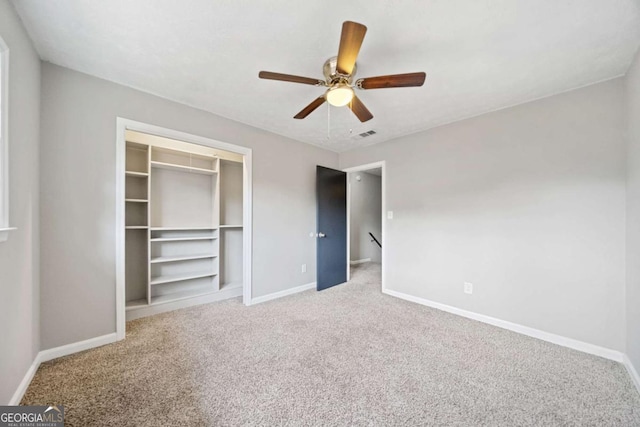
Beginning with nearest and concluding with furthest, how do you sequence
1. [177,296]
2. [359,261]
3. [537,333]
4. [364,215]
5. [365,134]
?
1. [537,333]
2. [177,296]
3. [365,134]
4. [359,261]
5. [364,215]

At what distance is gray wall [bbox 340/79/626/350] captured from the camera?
207cm

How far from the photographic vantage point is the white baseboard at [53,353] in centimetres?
151

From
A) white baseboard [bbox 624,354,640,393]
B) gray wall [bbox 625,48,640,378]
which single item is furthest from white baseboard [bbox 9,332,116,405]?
gray wall [bbox 625,48,640,378]

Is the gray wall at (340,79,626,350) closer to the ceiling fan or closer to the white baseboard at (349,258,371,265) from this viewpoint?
the ceiling fan

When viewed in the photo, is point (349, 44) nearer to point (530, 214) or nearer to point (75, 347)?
point (530, 214)

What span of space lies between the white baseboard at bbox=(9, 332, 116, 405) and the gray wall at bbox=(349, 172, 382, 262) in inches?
193

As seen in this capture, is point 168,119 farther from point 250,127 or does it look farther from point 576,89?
point 576,89

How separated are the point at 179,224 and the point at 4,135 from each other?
2.15 meters

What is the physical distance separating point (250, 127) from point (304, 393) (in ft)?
9.98

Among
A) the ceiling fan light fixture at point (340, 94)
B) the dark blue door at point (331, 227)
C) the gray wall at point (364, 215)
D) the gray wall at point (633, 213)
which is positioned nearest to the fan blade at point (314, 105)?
the ceiling fan light fixture at point (340, 94)

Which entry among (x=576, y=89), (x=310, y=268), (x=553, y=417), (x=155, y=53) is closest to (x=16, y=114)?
(x=155, y=53)

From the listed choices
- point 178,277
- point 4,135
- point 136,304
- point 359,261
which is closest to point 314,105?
point 4,135

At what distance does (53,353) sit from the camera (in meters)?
1.94

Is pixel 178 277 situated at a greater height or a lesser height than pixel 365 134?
lesser
